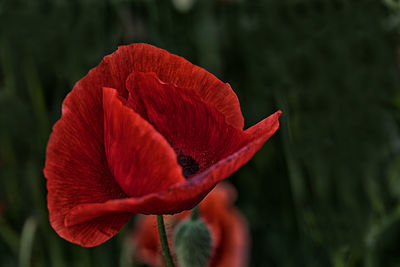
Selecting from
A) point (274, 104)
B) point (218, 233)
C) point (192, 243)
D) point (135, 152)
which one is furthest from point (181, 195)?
point (274, 104)

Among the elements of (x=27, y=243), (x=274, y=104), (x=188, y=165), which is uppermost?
(x=188, y=165)

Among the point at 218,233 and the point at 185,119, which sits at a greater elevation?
the point at 185,119

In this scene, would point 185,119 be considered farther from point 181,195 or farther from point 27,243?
point 27,243

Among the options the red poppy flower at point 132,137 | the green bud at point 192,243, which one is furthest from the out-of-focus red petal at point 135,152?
the green bud at point 192,243

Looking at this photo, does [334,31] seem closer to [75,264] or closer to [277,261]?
[277,261]

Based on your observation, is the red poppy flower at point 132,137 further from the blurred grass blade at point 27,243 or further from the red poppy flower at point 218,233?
→ the blurred grass blade at point 27,243

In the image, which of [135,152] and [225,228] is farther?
[225,228]
